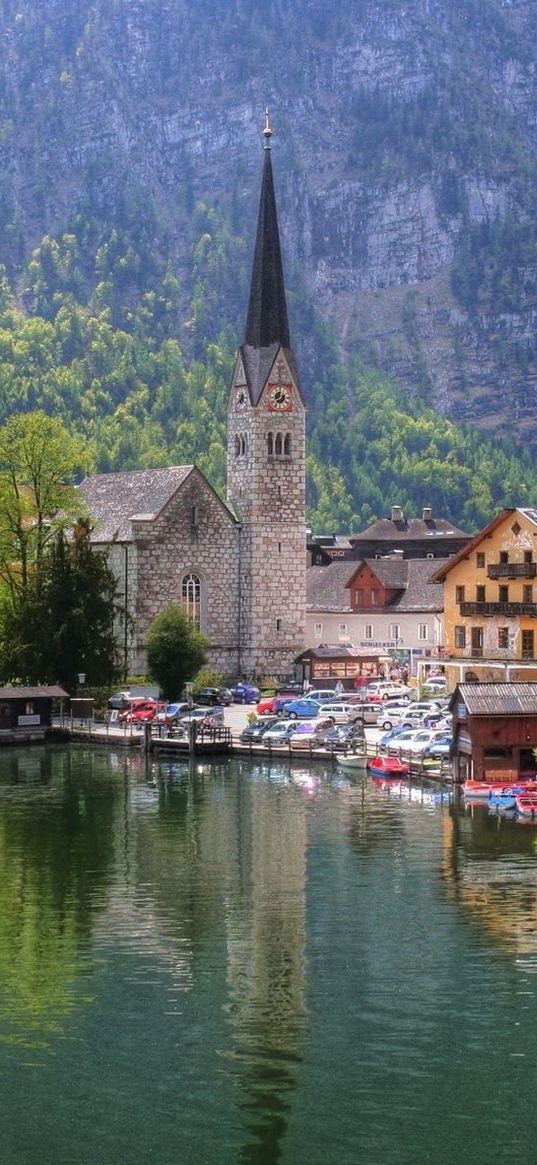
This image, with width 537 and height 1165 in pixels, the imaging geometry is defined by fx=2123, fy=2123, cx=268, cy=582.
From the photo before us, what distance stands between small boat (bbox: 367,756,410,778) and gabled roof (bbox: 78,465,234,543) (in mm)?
39256

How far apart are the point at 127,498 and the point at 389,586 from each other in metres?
20.5

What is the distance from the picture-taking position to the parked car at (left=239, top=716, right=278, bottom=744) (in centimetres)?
9856

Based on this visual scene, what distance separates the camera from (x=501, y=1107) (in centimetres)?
4097

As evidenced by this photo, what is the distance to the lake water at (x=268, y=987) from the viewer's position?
131ft

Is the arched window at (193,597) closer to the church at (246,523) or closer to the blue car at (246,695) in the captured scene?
the church at (246,523)

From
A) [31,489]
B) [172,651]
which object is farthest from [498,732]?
[31,489]

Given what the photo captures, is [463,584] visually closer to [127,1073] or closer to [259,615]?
[259,615]

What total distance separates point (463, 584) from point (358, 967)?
59.7 meters

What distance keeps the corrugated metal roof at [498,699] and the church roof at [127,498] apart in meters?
45.0

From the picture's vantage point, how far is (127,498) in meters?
130

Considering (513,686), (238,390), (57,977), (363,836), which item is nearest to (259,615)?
(238,390)

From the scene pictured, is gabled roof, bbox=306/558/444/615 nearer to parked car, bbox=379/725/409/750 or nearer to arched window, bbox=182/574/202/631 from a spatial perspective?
arched window, bbox=182/574/202/631

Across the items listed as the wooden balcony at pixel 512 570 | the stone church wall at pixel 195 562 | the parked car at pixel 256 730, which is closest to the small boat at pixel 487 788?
the parked car at pixel 256 730

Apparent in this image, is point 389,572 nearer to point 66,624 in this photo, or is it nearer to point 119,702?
point 119,702
